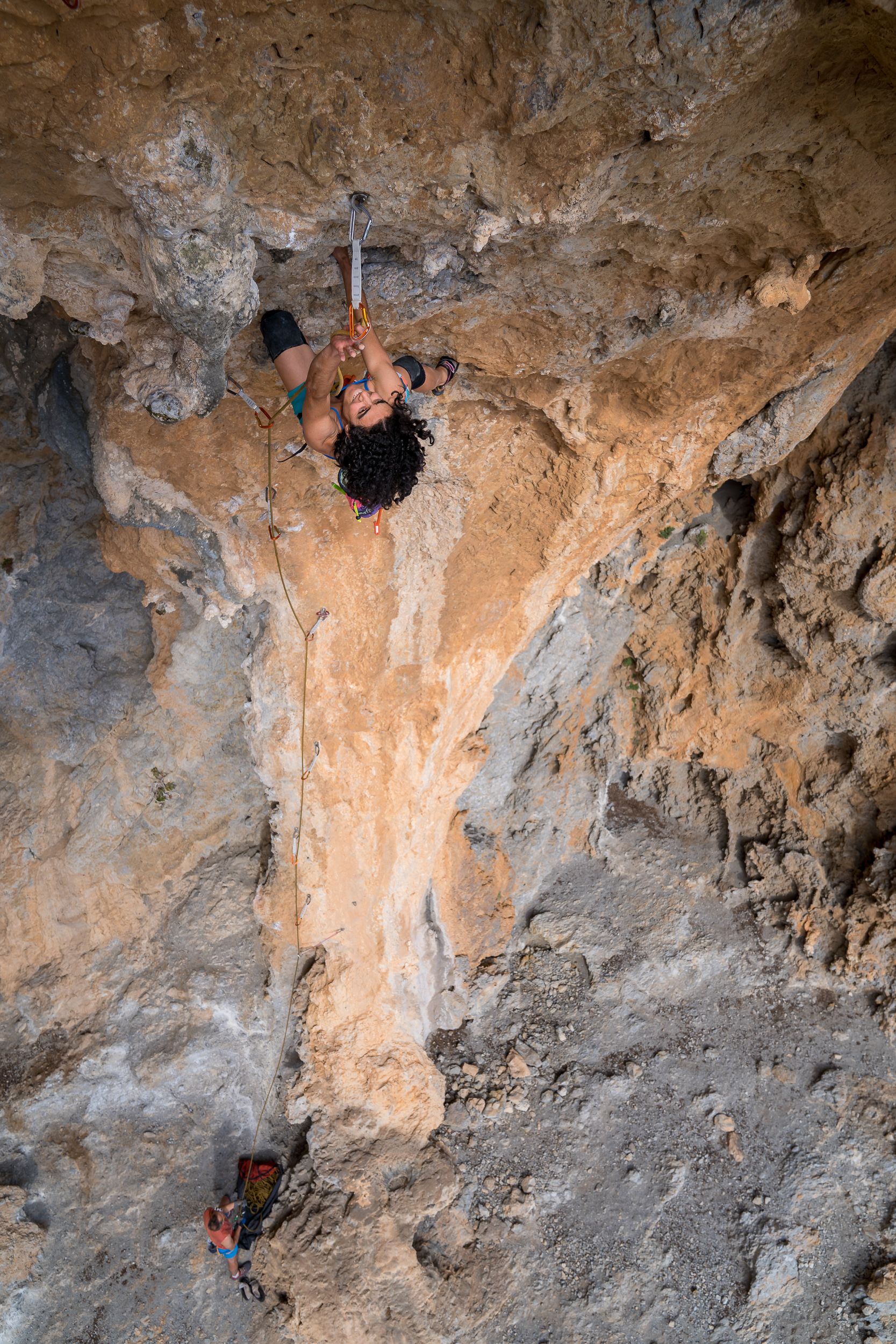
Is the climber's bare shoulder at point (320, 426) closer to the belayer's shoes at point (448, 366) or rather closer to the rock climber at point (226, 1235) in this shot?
the belayer's shoes at point (448, 366)

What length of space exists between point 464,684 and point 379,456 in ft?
7.17

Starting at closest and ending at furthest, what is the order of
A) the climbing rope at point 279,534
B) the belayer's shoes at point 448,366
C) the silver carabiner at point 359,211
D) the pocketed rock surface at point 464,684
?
the pocketed rock surface at point 464,684
the silver carabiner at point 359,211
the climbing rope at point 279,534
the belayer's shoes at point 448,366

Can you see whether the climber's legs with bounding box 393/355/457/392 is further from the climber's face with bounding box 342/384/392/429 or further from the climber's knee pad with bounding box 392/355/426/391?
the climber's face with bounding box 342/384/392/429

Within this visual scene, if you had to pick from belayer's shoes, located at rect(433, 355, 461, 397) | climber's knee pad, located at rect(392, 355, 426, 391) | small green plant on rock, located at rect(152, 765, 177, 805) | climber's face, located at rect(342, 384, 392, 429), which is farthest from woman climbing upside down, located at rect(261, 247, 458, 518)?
small green plant on rock, located at rect(152, 765, 177, 805)

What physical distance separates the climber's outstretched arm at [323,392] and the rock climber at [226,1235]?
14.2ft

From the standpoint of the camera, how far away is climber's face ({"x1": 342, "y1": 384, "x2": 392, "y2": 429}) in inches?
104

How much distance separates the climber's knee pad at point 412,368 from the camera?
3.26 m

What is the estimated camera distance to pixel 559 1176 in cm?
468

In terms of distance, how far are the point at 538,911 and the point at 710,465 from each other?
11.8ft

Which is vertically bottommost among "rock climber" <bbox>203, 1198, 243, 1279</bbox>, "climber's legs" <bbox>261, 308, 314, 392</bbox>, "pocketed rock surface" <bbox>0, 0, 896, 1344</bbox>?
"rock climber" <bbox>203, 1198, 243, 1279</bbox>

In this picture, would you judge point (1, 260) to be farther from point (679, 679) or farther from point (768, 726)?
point (768, 726)

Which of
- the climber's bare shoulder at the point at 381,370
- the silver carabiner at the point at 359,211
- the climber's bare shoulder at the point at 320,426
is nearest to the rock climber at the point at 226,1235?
the climber's bare shoulder at the point at 320,426

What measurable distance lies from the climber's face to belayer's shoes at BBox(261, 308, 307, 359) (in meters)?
0.46

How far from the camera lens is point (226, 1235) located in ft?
13.9
